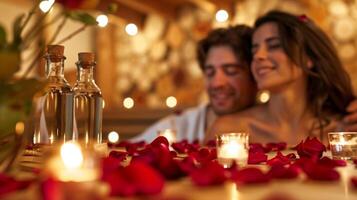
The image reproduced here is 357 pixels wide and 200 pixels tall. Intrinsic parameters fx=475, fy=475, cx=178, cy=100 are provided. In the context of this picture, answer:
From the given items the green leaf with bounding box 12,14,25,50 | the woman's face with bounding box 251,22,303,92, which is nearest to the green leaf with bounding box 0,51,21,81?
the green leaf with bounding box 12,14,25,50

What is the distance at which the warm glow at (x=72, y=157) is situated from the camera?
513mm

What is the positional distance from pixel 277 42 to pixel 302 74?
0.59 feet

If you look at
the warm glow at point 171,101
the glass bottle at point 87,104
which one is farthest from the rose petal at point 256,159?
the warm glow at point 171,101

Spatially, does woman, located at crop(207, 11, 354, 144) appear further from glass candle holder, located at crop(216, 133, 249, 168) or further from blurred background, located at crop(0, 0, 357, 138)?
blurred background, located at crop(0, 0, 357, 138)

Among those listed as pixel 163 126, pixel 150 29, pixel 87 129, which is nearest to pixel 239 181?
pixel 87 129

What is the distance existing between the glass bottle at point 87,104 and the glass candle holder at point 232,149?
282mm

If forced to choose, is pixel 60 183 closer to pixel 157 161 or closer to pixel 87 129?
pixel 157 161

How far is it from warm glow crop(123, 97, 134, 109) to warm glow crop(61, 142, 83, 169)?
2.98 m

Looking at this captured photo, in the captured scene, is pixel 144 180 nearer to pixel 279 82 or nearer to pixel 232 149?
pixel 232 149

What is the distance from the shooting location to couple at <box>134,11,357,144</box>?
165 centimetres

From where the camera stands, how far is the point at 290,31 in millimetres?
1693

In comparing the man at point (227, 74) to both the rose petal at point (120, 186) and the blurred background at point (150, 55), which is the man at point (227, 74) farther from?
the rose petal at point (120, 186)

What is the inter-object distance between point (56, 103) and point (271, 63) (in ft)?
2.94

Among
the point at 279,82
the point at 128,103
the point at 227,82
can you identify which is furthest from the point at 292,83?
the point at 128,103
